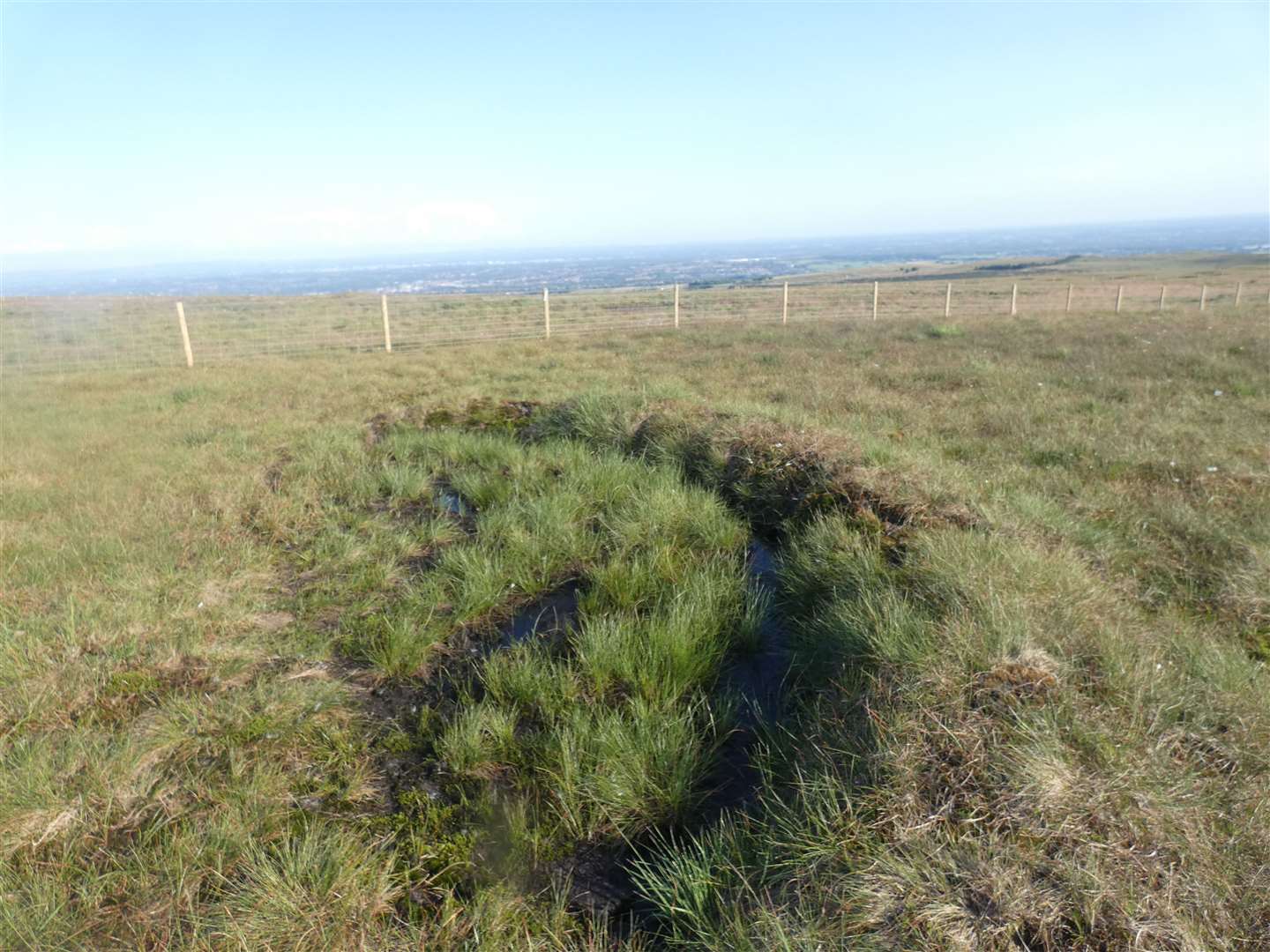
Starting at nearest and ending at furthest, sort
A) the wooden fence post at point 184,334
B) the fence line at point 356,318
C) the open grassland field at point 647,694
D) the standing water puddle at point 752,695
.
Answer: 1. the open grassland field at point 647,694
2. the standing water puddle at point 752,695
3. the wooden fence post at point 184,334
4. the fence line at point 356,318

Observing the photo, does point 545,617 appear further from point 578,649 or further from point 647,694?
point 647,694

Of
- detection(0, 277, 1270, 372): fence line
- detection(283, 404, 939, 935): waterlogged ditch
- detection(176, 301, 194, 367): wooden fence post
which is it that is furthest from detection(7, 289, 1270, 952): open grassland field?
detection(0, 277, 1270, 372): fence line

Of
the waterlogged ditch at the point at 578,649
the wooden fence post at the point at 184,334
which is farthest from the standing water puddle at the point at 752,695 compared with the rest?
the wooden fence post at the point at 184,334

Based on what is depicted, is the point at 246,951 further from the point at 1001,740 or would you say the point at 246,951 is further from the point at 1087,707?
the point at 1087,707

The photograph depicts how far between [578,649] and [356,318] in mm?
19213

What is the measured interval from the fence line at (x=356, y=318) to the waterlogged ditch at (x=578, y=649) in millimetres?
12375

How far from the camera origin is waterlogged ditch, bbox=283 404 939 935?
246cm

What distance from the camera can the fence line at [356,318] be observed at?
1532cm

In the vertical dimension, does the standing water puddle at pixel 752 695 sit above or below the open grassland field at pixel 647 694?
below

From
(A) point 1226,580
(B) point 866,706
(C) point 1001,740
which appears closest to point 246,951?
(B) point 866,706

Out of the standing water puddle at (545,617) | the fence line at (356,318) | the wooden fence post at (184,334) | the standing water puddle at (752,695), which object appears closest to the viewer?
the standing water puddle at (752,695)

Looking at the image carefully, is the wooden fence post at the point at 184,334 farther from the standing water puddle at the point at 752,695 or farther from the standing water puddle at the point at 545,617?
the standing water puddle at the point at 752,695

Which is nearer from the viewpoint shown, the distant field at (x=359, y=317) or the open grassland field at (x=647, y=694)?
the open grassland field at (x=647, y=694)

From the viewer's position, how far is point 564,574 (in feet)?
14.2
